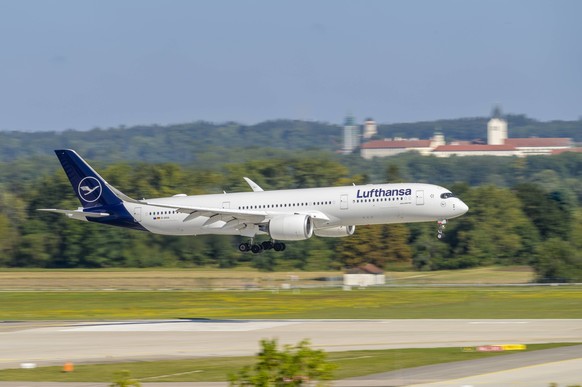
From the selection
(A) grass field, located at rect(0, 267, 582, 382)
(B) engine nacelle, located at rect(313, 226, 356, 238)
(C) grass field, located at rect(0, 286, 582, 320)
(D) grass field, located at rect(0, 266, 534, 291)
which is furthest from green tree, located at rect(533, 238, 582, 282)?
(B) engine nacelle, located at rect(313, 226, 356, 238)

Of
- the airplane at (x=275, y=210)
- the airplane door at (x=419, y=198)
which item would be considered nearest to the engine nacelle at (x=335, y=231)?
the airplane at (x=275, y=210)

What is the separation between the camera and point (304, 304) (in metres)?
85.0

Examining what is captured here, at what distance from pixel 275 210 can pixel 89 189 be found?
15316 mm

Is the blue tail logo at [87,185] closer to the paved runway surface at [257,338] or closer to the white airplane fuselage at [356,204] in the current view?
the white airplane fuselage at [356,204]

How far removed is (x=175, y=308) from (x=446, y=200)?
22.7 metres

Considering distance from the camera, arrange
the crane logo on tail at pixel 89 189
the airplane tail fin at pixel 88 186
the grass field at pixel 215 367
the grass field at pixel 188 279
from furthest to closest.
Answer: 1. the grass field at pixel 188 279
2. the crane logo on tail at pixel 89 189
3. the airplane tail fin at pixel 88 186
4. the grass field at pixel 215 367

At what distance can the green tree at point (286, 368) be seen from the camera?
2639 centimetres

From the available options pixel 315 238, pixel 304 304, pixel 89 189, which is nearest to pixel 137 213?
pixel 89 189

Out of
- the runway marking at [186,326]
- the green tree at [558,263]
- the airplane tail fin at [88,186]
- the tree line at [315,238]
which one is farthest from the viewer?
the tree line at [315,238]

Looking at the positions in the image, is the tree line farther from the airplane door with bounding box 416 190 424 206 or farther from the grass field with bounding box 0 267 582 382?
the airplane door with bounding box 416 190 424 206

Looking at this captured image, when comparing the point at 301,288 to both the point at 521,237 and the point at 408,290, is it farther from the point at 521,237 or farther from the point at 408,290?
the point at 521,237

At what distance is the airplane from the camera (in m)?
73.8

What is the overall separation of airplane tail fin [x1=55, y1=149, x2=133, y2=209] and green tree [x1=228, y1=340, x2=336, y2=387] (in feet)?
184

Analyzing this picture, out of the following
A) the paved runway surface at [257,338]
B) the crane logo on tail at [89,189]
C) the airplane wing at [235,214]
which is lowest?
the paved runway surface at [257,338]
